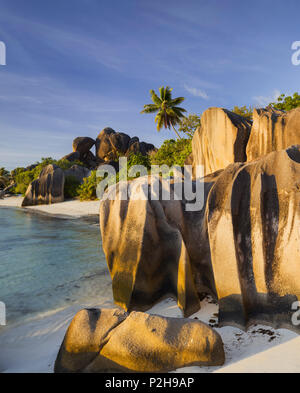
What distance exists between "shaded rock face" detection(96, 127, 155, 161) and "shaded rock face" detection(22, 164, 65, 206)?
1806 cm

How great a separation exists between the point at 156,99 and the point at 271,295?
97.0 feet

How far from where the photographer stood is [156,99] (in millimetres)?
30453

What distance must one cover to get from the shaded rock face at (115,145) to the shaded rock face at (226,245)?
39887 mm

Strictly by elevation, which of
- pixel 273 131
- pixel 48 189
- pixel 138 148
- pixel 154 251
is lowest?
pixel 154 251

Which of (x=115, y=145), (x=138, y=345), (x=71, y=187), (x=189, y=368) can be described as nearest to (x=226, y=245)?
(x=189, y=368)

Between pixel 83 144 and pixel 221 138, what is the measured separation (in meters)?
39.9

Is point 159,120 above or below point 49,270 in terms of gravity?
above

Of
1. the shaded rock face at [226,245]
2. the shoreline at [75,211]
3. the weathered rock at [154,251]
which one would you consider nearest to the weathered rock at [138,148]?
the shoreline at [75,211]

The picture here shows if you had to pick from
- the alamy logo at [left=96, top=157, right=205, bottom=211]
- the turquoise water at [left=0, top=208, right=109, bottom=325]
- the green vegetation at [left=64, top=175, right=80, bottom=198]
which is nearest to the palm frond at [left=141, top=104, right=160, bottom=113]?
the green vegetation at [left=64, top=175, right=80, bottom=198]

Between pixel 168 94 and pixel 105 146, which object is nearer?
pixel 168 94

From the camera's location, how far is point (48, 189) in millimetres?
25906

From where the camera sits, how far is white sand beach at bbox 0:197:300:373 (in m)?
2.63

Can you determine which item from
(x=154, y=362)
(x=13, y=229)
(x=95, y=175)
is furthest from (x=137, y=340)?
(x=95, y=175)

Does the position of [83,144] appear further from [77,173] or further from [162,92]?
[162,92]
